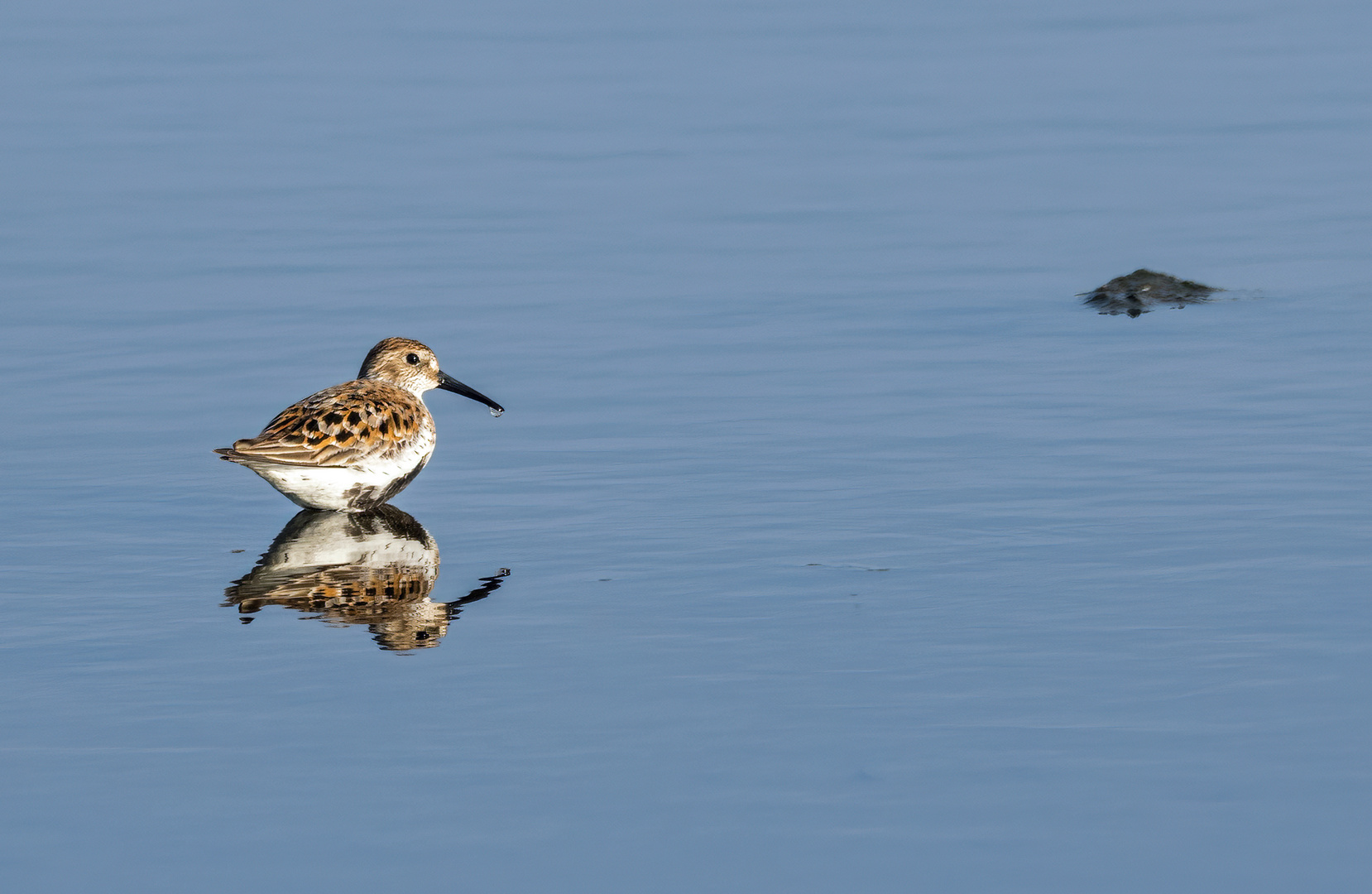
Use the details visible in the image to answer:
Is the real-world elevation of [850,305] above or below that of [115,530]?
above

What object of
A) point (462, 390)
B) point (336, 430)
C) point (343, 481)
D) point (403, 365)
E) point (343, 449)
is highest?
point (403, 365)

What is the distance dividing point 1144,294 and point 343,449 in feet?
22.1

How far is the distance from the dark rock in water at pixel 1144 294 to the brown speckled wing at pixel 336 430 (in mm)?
5746

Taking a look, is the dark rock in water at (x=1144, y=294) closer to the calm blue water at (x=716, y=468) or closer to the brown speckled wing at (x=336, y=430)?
the calm blue water at (x=716, y=468)

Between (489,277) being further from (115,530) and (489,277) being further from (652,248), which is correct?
(115,530)

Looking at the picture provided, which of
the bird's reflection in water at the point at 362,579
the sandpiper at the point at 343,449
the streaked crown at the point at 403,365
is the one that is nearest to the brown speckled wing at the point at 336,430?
the sandpiper at the point at 343,449

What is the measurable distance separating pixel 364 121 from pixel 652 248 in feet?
18.9

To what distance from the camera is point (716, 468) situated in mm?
11391

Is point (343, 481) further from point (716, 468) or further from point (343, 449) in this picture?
point (716, 468)

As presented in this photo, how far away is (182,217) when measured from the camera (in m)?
17.7

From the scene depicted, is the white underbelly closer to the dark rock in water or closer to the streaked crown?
the streaked crown

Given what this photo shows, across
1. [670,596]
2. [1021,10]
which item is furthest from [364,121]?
[670,596]

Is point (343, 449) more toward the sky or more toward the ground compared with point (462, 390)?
more toward the ground

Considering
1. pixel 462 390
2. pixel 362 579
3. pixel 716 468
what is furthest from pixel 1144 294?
pixel 362 579
